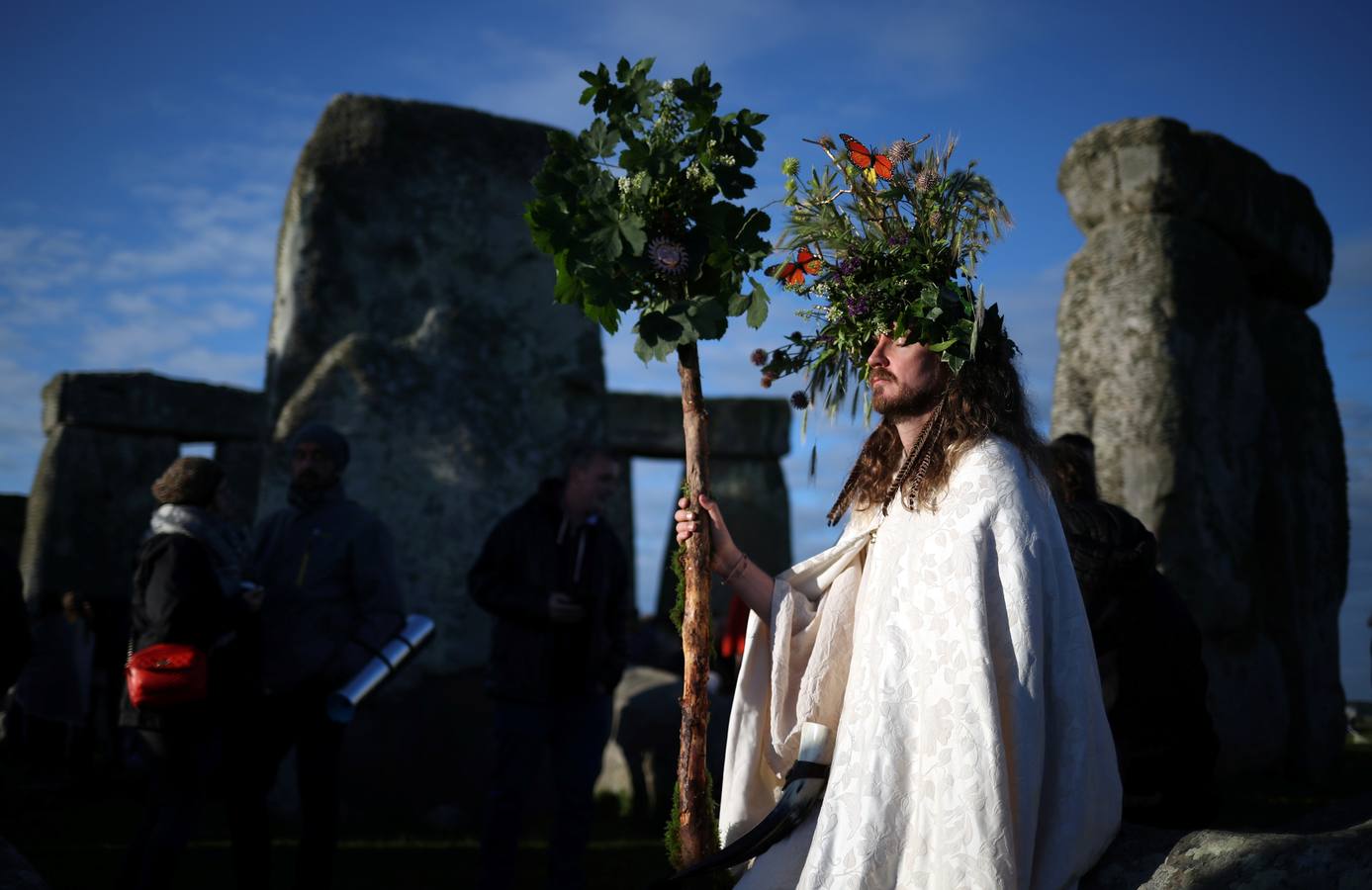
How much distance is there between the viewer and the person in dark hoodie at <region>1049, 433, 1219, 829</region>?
10.9 ft

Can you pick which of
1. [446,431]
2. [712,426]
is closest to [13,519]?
[712,426]

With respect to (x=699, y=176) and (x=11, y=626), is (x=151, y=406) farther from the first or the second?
(x=699, y=176)

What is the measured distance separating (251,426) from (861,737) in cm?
1257

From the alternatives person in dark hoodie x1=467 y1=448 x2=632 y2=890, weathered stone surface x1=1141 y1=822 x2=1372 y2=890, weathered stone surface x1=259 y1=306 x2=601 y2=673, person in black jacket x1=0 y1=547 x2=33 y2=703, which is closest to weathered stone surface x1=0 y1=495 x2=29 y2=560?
weathered stone surface x1=259 y1=306 x2=601 y2=673

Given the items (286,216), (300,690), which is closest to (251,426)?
(286,216)

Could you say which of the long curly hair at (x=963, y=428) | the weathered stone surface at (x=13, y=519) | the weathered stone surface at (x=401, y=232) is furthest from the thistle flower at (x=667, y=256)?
the weathered stone surface at (x=13, y=519)

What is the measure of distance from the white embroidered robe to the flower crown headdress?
0.30 m

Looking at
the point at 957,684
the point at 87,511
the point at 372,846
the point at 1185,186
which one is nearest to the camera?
the point at 957,684

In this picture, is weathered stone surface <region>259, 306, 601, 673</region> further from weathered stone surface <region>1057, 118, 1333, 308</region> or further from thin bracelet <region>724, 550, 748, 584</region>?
thin bracelet <region>724, 550, 748, 584</region>

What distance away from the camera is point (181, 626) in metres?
4.08

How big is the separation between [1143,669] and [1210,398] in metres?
4.02

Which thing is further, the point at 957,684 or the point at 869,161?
the point at 869,161

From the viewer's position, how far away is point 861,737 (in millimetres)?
2410

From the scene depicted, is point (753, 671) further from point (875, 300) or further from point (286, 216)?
point (286, 216)
